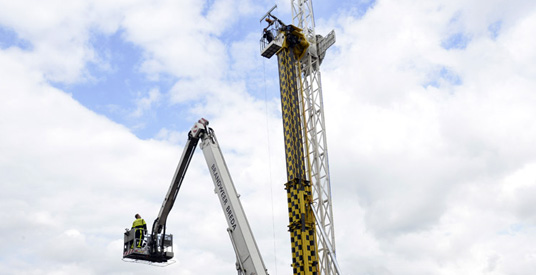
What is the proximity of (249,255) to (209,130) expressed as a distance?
194 inches

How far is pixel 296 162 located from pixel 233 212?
817 centimetres

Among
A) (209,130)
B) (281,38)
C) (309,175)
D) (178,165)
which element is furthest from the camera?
(281,38)

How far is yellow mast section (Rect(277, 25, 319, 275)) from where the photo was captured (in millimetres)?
23547

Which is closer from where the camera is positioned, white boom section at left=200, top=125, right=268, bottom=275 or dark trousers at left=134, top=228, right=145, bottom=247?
white boom section at left=200, top=125, right=268, bottom=275

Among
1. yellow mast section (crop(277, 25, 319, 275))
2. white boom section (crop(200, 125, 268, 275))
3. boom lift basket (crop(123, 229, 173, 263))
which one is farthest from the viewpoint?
yellow mast section (crop(277, 25, 319, 275))

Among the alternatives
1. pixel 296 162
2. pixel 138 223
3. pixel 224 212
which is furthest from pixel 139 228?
pixel 296 162

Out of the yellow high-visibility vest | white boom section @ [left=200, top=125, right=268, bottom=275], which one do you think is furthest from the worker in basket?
white boom section @ [left=200, top=125, right=268, bottom=275]

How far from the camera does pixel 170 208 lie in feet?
67.0

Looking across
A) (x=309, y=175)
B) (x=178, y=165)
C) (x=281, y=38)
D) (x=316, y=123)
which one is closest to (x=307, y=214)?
(x=309, y=175)

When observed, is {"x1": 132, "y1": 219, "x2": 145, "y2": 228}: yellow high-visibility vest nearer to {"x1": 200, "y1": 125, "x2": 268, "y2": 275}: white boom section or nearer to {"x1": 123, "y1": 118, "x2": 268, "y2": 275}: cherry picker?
{"x1": 123, "y1": 118, "x2": 268, "y2": 275}: cherry picker

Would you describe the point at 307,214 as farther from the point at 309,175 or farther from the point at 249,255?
the point at 249,255

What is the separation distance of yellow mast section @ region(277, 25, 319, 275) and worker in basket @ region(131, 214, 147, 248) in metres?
7.23

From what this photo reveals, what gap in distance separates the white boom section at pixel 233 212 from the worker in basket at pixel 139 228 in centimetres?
362

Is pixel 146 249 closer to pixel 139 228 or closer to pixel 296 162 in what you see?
pixel 139 228
